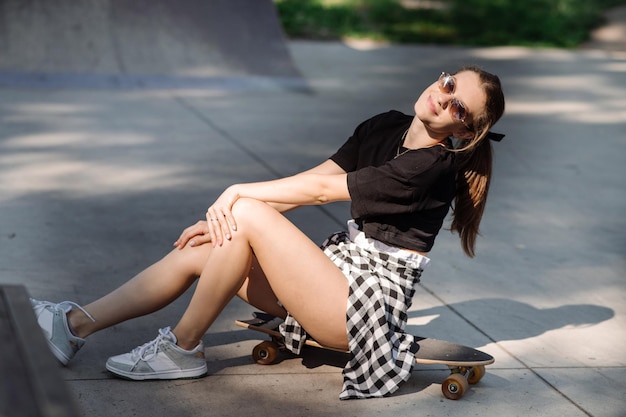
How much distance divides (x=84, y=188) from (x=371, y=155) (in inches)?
109

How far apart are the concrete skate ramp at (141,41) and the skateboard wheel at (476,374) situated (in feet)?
20.6

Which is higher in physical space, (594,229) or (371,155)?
(371,155)

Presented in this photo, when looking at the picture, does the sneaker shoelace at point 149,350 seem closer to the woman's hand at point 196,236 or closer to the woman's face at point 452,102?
the woman's hand at point 196,236

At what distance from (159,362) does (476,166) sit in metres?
1.35

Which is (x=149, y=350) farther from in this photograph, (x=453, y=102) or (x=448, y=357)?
(x=453, y=102)

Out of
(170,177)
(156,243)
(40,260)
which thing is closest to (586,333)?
(156,243)

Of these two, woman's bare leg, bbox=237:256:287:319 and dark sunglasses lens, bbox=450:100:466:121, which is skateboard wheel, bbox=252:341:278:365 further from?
dark sunglasses lens, bbox=450:100:466:121

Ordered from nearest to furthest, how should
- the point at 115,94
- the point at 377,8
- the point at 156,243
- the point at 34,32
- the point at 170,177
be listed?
1. the point at 156,243
2. the point at 170,177
3. the point at 115,94
4. the point at 34,32
5. the point at 377,8

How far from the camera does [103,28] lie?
9516 mm

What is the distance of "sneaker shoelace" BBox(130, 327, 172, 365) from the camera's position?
3393 mm

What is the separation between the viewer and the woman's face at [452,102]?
130 inches

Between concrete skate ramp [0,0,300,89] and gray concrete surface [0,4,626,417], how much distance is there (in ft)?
1.43

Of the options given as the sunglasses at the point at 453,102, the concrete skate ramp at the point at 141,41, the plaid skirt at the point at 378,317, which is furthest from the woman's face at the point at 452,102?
the concrete skate ramp at the point at 141,41

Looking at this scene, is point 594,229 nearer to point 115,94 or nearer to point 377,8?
point 115,94
